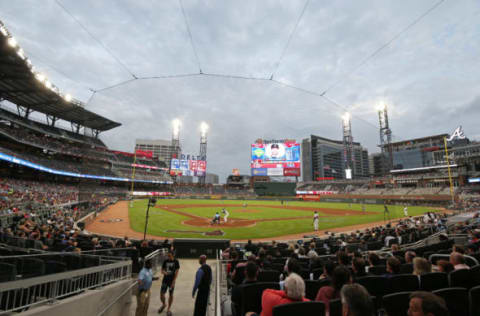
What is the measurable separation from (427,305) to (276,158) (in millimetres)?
62764

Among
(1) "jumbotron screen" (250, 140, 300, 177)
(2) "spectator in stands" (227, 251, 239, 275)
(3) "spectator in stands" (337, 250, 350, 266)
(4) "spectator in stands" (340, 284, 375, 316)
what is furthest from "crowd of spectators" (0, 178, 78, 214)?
(1) "jumbotron screen" (250, 140, 300, 177)

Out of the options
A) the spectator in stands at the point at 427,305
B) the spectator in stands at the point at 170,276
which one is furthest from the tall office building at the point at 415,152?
the spectator in stands at the point at 427,305

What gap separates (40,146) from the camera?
45.1 m

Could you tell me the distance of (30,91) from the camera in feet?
121

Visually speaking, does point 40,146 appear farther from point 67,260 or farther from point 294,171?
point 294,171

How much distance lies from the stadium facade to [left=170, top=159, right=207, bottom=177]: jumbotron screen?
306ft

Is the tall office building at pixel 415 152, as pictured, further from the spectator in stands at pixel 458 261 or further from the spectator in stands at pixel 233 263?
the spectator in stands at pixel 233 263

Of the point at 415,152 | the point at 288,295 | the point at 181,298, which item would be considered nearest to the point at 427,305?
the point at 288,295

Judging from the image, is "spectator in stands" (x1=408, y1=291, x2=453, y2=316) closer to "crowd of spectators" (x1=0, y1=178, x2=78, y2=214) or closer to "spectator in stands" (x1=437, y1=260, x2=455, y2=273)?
"spectator in stands" (x1=437, y1=260, x2=455, y2=273)

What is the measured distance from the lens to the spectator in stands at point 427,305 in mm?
1851

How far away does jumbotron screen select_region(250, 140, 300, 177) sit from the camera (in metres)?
63.0

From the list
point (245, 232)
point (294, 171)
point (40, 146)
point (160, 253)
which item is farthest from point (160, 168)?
point (160, 253)

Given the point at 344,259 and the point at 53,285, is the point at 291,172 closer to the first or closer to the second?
the point at 344,259

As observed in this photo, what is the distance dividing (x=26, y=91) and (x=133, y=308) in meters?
47.4
